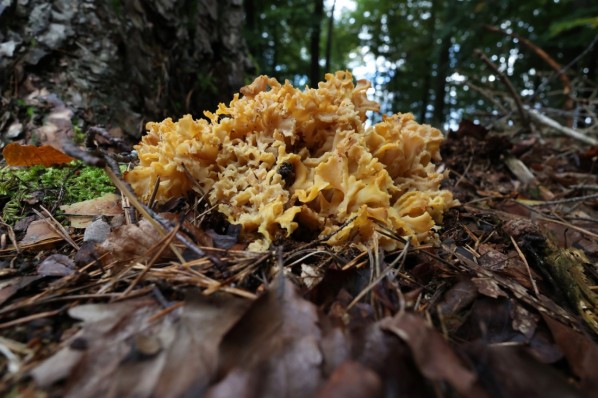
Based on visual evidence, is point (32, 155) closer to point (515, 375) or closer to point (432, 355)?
point (432, 355)

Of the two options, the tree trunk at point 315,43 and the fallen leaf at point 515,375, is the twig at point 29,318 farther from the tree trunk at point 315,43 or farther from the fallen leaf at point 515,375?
the tree trunk at point 315,43

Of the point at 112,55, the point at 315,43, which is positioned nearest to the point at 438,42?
the point at 315,43

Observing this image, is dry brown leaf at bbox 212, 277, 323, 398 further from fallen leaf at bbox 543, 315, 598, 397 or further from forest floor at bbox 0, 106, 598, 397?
fallen leaf at bbox 543, 315, 598, 397

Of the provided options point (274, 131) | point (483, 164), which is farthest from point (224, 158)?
point (483, 164)

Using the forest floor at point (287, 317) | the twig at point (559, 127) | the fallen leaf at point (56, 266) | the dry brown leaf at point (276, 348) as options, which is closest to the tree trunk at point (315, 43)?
the twig at point (559, 127)

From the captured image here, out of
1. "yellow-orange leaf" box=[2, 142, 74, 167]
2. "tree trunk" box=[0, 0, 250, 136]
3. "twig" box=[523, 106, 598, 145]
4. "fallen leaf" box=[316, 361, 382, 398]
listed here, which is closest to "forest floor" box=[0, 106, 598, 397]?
"fallen leaf" box=[316, 361, 382, 398]

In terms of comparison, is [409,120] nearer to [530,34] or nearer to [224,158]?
[224,158]
